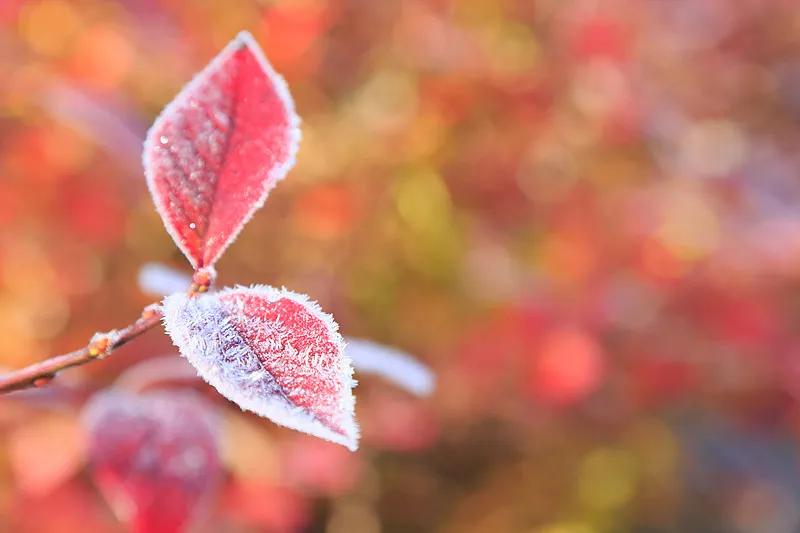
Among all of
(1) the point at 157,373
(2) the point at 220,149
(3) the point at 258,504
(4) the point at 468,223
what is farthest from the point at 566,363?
(2) the point at 220,149

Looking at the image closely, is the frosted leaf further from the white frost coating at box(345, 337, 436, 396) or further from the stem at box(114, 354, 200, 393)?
the stem at box(114, 354, 200, 393)

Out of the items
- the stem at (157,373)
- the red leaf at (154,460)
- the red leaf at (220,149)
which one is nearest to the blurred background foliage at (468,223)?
the stem at (157,373)

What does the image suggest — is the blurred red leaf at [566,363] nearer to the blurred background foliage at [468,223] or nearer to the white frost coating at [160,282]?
the blurred background foliage at [468,223]

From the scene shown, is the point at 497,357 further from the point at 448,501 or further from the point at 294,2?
the point at 294,2

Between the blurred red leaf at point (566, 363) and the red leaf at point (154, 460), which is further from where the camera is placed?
the blurred red leaf at point (566, 363)

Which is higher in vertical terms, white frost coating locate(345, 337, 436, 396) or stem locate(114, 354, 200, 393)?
white frost coating locate(345, 337, 436, 396)

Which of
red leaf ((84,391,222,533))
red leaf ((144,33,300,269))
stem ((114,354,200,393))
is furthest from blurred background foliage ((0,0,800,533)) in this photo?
red leaf ((144,33,300,269))

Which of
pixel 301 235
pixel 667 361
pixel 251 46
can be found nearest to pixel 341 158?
pixel 301 235
